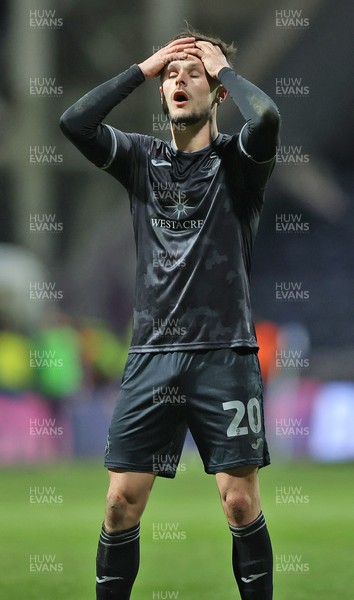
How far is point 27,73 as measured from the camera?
41.4 feet

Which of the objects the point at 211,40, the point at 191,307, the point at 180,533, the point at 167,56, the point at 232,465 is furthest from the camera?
the point at 180,533

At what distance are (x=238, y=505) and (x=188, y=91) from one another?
1472mm

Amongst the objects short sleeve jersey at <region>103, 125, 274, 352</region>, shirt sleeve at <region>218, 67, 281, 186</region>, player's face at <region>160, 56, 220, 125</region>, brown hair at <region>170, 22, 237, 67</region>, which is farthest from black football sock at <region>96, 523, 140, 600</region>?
brown hair at <region>170, 22, 237, 67</region>

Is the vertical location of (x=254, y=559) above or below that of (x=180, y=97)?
below

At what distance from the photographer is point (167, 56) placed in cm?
382

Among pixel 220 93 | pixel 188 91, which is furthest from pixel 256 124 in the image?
pixel 220 93

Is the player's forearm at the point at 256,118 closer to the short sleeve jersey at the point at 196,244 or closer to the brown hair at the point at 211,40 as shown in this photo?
the short sleeve jersey at the point at 196,244

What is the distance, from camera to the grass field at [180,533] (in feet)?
16.0

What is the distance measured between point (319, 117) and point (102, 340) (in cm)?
535

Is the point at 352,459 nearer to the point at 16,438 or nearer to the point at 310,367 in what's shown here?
the point at 310,367

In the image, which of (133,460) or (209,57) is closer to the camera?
(133,460)

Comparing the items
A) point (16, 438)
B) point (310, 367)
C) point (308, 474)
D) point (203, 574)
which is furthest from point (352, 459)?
point (203, 574)

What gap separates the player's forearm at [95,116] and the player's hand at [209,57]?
0.23 m

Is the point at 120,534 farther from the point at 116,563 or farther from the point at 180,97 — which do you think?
the point at 180,97
